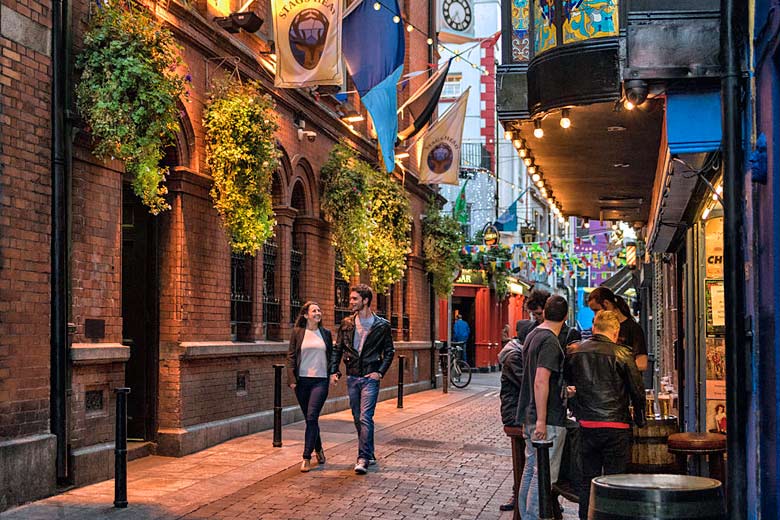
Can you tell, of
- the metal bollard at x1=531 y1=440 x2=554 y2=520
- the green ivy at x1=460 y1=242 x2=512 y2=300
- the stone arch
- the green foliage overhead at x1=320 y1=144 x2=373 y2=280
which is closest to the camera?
the metal bollard at x1=531 y1=440 x2=554 y2=520

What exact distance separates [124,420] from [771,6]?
241 inches

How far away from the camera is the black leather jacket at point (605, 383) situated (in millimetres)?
7633

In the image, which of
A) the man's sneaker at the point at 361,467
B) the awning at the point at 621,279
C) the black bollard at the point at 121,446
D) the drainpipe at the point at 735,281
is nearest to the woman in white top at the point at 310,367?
the man's sneaker at the point at 361,467

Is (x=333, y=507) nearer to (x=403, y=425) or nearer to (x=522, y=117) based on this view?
(x=522, y=117)

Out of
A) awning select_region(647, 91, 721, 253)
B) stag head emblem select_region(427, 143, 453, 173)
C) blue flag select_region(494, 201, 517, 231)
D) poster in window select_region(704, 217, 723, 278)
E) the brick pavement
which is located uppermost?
blue flag select_region(494, 201, 517, 231)

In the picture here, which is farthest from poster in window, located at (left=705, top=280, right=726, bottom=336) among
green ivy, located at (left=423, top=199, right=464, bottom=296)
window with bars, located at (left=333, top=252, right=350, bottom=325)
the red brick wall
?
green ivy, located at (left=423, top=199, right=464, bottom=296)

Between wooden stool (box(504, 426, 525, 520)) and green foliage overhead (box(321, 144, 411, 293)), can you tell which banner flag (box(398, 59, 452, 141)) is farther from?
wooden stool (box(504, 426, 525, 520))

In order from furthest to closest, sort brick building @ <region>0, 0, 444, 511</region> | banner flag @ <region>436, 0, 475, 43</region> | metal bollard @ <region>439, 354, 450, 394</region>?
metal bollard @ <region>439, 354, 450, 394</region> < banner flag @ <region>436, 0, 475, 43</region> < brick building @ <region>0, 0, 444, 511</region>

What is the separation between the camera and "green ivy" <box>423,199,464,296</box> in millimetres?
25594

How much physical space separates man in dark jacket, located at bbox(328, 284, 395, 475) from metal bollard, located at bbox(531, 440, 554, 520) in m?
4.83

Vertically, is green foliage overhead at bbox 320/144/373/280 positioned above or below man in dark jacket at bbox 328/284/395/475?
above

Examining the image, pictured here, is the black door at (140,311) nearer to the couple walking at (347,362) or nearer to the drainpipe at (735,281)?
the couple walking at (347,362)

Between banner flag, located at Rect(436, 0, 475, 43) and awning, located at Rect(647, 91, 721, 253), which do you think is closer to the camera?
awning, located at Rect(647, 91, 721, 253)

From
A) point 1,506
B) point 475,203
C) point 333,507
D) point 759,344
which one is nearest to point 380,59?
point 333,507
